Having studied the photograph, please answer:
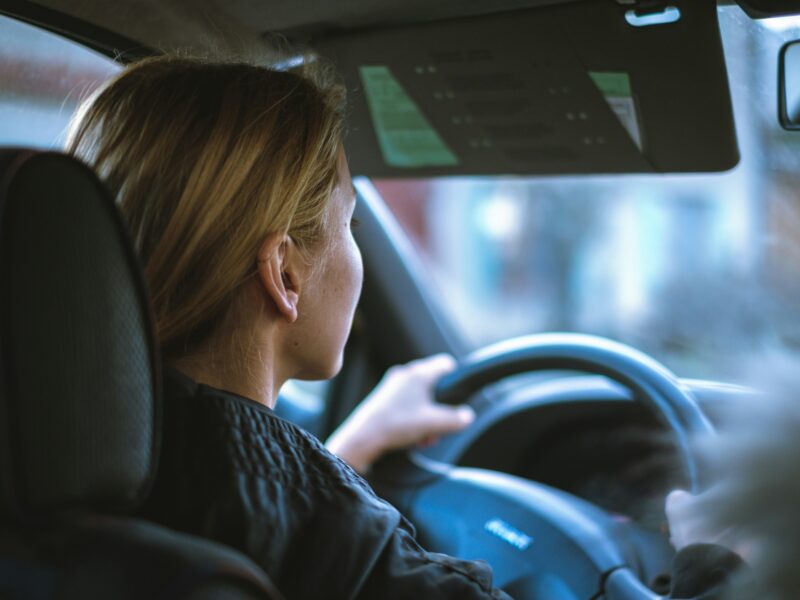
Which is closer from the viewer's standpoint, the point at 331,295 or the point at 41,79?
the point at 331,295

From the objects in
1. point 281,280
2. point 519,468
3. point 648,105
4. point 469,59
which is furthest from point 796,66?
point 519,468

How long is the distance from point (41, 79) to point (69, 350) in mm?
1085

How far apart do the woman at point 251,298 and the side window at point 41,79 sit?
0.41 m

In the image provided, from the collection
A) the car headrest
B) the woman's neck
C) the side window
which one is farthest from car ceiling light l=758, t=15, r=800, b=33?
the side window

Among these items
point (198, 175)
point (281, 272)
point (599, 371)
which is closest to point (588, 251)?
point (599, 371)

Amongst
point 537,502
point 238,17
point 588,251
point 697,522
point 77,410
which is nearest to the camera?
point 77,410

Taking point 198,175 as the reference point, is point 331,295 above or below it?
below

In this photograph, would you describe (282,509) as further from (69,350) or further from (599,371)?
(599,371)

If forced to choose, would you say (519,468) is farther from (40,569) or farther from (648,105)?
(40,569)

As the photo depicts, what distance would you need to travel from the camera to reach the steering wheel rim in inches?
78.4

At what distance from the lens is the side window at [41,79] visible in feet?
5.93

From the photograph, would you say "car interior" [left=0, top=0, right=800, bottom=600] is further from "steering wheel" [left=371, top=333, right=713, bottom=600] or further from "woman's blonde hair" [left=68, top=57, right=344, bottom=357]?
"woman's blonde hair" [left=68, top=57, right=344, bottom=357]

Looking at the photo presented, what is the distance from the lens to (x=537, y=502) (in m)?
2.22

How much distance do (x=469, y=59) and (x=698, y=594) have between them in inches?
40.6
